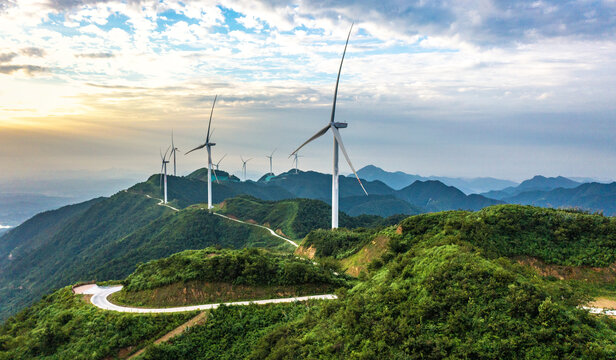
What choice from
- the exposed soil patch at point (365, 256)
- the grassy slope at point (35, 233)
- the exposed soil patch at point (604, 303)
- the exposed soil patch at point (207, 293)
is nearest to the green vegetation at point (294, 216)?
the exposed soil patch at point (365, 256)

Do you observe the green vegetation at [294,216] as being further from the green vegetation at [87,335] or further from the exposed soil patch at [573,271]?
the exposed soil patch at [573,271]

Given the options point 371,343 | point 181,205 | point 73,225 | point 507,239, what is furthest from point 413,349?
point 73,225

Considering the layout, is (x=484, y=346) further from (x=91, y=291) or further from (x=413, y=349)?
(x=91, y=291)

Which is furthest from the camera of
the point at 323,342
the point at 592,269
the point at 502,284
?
the point at 592,269

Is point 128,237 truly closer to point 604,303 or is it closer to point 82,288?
point 82,288

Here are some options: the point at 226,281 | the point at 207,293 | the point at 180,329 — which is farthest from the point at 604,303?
the point at 180,329
